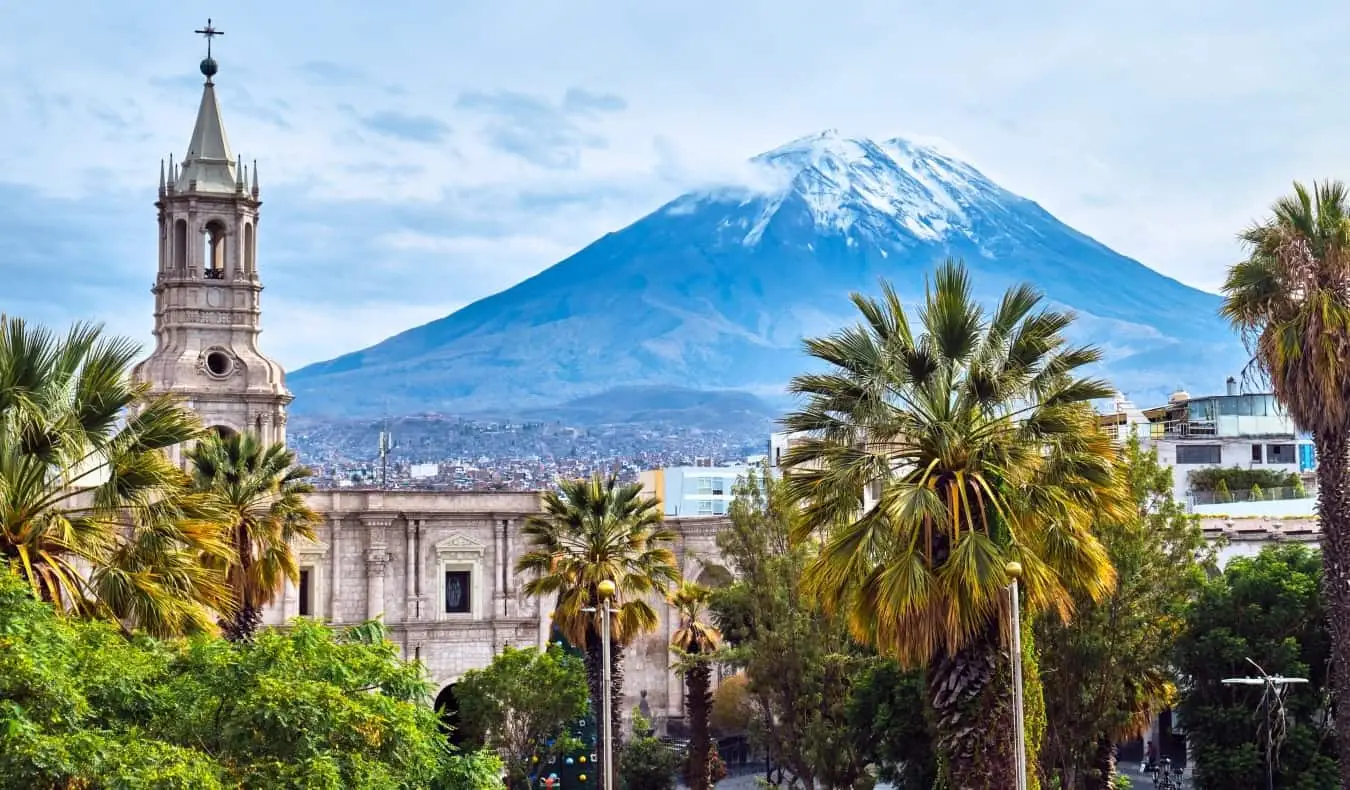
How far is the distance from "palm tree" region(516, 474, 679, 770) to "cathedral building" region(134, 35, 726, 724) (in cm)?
1436

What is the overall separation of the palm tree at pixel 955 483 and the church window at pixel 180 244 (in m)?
40.7

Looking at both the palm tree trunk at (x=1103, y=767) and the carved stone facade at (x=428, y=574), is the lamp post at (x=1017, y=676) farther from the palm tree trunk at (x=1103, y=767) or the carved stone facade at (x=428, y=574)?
the carved stone facade at (x=428, y=574)

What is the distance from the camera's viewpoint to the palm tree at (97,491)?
21.3 metres

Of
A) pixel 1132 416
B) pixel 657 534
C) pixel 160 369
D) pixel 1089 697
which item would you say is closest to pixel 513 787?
pixel 657 534

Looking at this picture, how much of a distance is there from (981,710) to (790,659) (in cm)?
2219

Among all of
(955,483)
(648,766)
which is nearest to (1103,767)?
(955,483)

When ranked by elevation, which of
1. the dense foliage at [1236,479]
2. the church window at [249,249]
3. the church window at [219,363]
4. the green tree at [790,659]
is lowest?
the green tree at [790,659]

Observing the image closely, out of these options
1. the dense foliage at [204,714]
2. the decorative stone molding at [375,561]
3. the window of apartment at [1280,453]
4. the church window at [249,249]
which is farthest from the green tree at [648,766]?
the dense foliage at [204,714]

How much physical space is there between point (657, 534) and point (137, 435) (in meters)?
25.2

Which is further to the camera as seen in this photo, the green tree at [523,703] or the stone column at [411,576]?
the stone column at [411,576]

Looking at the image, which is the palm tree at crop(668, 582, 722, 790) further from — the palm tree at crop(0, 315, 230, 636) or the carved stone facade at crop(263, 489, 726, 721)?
the palm tree at crop(0, 315, 230, 636)

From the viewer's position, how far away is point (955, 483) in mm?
24719

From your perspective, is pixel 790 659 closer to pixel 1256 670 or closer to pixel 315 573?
pixel 1256 670

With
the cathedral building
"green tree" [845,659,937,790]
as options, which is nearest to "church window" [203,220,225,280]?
the cathedral building
